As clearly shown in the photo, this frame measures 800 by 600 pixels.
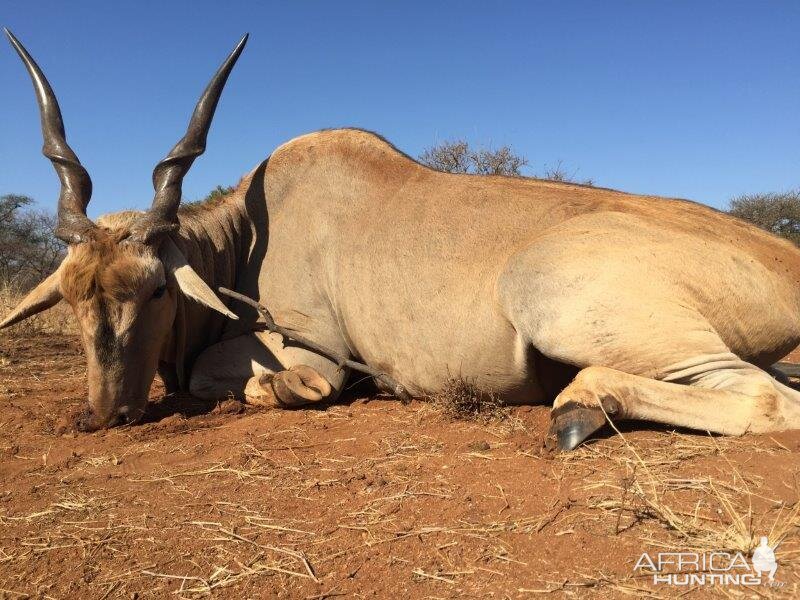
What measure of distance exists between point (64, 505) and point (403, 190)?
9.34 feet

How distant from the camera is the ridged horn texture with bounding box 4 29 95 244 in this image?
4051 mm

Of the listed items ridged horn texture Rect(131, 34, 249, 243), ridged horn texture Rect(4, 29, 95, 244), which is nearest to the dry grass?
ridged horn texture Rect(131, 34, 249, 243)

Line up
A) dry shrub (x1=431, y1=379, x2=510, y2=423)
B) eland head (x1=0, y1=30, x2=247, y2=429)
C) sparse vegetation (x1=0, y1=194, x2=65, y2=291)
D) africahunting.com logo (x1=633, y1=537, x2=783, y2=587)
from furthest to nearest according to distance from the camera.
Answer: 1. sparse vegetation (x1=0, y1=194, x2=65, y2=291)
2. eland head (x1=0, y1=30, x2=247, y2=429)
3. dry shrub (x1=431, y1=379, x2=510, y2=423)
4. africahunting.com logo (x1=633, y1=537, x2=783, y2=587)

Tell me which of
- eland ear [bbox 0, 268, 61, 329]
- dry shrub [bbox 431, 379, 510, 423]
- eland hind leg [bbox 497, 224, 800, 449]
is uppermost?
eland ear [bbox 0, 268, 61, 329]

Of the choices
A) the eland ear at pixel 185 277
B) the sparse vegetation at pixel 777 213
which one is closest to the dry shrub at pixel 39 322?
the eland ear at pixel 185 277

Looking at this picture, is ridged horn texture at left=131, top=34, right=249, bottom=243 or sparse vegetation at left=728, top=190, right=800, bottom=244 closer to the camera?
ridged horn texture at left=131, top=34, right=249, bottom=243

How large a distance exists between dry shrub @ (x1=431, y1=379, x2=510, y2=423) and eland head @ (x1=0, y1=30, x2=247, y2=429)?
1.42 meters

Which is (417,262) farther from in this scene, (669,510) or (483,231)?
(669,510)

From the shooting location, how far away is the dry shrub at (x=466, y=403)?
3.64m

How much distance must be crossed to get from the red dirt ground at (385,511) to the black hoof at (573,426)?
2.6 inches

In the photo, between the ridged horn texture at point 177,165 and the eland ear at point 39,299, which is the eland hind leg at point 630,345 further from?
the eland ear at point 39,299

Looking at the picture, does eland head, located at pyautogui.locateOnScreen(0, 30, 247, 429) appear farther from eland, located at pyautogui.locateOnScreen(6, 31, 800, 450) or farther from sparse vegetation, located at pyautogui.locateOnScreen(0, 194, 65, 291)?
sparse vegetation, located at pyautogui.locateOnScreen(0, 194, 65, 291)

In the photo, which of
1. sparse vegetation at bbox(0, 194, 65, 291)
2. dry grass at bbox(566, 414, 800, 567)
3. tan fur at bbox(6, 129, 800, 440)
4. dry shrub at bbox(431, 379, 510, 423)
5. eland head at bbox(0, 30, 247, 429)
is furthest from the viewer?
sparse vegetation at bbox(0, 194, 65, 291)

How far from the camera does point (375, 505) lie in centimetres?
245
